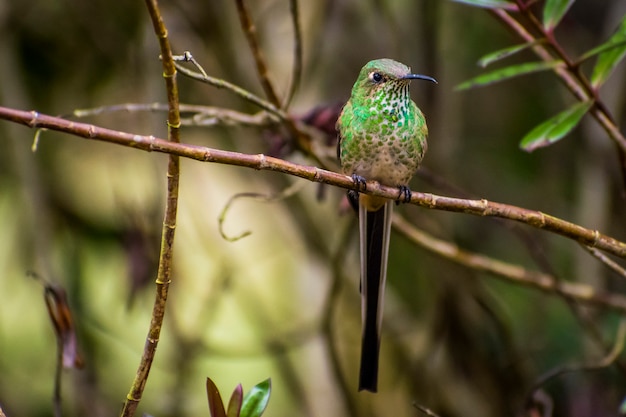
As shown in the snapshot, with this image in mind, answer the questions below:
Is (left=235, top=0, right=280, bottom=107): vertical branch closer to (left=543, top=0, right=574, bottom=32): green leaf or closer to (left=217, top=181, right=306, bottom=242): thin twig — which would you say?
(left=217, top=181, right=306, bottom=242): thin twig

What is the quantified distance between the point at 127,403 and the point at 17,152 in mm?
1914

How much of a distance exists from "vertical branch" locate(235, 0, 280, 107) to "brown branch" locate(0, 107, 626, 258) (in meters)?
0.39

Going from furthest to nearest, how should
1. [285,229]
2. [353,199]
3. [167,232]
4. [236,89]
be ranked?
[285,229] < [353,199] < [236,89] < [167,232]

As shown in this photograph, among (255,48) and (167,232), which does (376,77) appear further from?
(167,232)

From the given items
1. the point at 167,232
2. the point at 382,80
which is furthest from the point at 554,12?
the point at 167,232

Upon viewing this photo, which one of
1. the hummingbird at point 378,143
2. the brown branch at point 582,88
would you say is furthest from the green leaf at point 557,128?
the hummingbird at point 378,143

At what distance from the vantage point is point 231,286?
3285 mm

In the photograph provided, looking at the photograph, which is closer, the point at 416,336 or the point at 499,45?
the point at 416,336

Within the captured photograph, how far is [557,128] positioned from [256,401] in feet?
2.84

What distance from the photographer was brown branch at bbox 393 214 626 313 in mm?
2109

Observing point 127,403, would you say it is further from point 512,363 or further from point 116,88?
point 116,88

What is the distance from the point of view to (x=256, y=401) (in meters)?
1.33

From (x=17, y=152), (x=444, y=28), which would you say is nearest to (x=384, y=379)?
(x=444, y=28)

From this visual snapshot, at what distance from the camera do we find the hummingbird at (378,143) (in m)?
1.83
